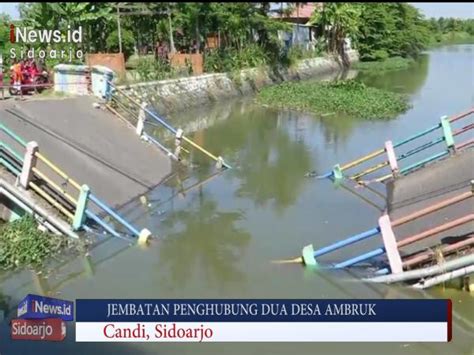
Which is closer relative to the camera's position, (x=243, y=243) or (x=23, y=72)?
(x=243, y=243)

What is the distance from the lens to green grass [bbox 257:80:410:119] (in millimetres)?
22172

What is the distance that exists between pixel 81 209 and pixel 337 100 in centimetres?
1622

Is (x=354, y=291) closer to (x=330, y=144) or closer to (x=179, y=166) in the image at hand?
(x=179, y=166)

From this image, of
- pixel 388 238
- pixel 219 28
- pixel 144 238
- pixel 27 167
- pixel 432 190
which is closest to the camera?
pixel 388 238

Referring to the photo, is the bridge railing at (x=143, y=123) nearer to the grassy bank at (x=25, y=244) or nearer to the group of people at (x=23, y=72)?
Answer: the group of people at (x=23, y=72)

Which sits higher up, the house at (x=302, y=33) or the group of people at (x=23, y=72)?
the house at (x=302, y=33)

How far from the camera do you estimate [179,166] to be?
45.3ft

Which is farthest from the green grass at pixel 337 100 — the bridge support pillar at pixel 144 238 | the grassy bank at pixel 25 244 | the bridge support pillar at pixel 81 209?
the grassy bank at pixel 25 244

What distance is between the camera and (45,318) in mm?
4941

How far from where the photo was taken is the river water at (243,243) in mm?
6168

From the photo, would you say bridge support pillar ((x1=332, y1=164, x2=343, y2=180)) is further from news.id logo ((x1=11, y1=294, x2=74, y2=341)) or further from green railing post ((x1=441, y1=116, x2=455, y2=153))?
news.id logo ((x1=11, y1=294, x2=74, y2=341))

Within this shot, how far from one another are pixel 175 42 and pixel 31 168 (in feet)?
67.8

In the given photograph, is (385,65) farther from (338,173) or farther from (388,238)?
(388,238)

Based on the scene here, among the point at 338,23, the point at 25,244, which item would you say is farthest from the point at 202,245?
the point at 338,23
